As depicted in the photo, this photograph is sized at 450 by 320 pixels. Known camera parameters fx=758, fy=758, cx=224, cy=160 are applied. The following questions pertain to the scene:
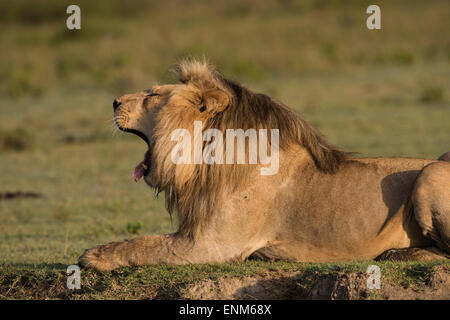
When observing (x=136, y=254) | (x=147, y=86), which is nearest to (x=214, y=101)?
(x=136, y=254)

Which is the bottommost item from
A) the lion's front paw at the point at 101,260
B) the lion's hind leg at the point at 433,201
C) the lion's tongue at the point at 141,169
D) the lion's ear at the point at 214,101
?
the lion's front paw at the point at 101,260

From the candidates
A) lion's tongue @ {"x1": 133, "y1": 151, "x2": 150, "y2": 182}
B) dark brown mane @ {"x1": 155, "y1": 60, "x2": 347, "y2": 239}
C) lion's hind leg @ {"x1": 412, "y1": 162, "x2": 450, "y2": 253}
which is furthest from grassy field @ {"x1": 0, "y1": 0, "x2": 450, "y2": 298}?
lion's tongue @ {"x1": 133, "y1": 151, "x2": 150, "y2": 182}

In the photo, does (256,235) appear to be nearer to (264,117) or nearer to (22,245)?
(264,117)

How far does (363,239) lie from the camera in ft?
16.2

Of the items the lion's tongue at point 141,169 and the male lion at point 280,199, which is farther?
the lion's tongue at point 141,169

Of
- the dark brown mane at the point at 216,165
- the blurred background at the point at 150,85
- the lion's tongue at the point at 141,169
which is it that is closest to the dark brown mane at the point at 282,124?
the dark brown mane at the point at 216,165

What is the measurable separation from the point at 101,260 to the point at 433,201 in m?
2.19

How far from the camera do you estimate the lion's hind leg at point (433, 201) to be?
4797 mm

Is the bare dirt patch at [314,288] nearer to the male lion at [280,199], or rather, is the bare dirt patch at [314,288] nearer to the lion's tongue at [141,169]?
the male lion at [280,199]

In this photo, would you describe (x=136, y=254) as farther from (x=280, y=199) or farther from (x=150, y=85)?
(x=150, y=85)

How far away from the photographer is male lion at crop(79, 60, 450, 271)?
4914 millimetres

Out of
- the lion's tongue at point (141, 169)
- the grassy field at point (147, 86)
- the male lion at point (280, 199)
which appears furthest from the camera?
the grassy field at point (147, 86)

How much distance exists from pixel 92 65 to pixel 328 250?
20504mm

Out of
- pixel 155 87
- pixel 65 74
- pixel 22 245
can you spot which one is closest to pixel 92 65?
pixel 65 74
